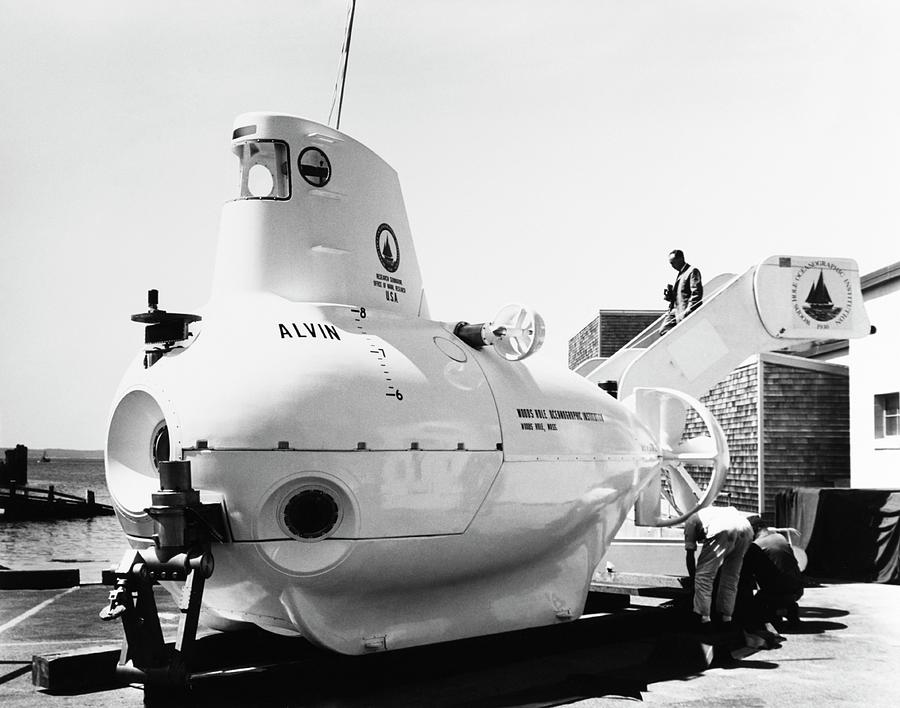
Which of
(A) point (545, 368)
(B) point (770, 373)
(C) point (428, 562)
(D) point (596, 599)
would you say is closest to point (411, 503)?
(C) point (428, 562)

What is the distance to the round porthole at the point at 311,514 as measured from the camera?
21.6 feet

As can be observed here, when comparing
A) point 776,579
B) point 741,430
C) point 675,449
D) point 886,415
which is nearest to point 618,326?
point 741,430

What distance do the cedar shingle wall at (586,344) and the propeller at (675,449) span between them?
801 inches

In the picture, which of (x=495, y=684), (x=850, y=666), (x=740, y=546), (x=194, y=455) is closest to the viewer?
(x=194, y=455)

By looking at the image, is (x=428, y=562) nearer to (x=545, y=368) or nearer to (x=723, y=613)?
(x=545, y=368)

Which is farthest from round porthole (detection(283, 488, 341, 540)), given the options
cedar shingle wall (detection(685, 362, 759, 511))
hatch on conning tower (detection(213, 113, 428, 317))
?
cedar shingle wall (detection(685, 362, 759, 511))

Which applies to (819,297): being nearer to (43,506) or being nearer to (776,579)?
(776,579)

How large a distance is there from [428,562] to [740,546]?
3727 mm

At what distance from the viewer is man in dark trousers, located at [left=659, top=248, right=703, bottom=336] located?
12.8 metres

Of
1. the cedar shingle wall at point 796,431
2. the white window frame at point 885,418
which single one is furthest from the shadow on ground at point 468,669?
the cedar shingle wall at point 796,431

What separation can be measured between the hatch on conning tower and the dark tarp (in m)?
9.09

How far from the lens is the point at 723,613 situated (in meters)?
9.77

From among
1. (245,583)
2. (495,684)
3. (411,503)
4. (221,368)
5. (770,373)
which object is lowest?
(495,684)

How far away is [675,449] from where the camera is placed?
10.5 meters
